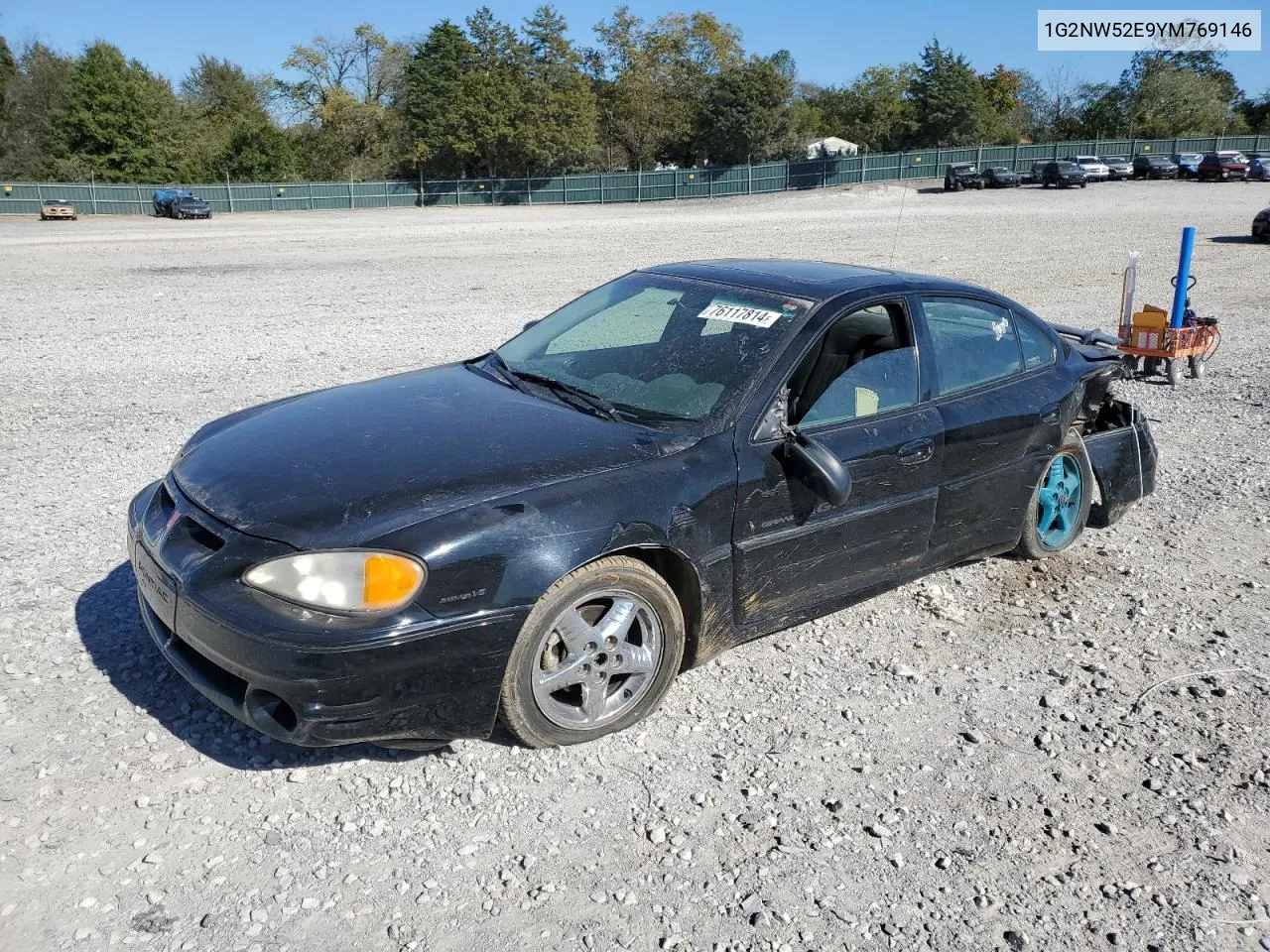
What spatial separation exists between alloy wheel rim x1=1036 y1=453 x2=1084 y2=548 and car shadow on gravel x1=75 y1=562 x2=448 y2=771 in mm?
3186

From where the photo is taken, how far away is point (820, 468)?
142 inches

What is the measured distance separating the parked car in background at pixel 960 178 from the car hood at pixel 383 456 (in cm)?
5123

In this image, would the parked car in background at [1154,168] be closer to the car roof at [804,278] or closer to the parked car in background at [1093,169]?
the parked car in background at [1093,169]

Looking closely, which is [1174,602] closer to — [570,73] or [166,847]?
[166,847]

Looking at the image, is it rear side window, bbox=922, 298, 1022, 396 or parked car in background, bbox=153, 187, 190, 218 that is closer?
rear side window, bbox=922, 298, 1022, 396

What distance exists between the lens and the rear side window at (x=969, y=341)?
4453mm

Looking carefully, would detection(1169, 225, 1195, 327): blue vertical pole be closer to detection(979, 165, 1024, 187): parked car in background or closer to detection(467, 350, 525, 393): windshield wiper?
detection(467, 350, 525, 393): windshield wiper

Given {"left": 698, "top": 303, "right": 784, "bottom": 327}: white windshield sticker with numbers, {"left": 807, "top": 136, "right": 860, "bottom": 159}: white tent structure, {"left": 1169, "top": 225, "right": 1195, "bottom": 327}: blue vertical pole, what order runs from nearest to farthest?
{"left": 698, "top": 303, "right": 784, "bottom": 327}: white windshield sticker with numbers
{"left": 1169, "top": 225, "right": 1195, "bottom": 327}: blue vertical pole
{"left": 807, "top": 136, "right": 860, "bottom": 159}: white tent structure

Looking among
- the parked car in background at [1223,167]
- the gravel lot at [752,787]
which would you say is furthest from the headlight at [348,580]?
the parked car in background at [1223,167]

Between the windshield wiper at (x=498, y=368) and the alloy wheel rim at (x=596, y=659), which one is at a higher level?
the windshield wiper at (x=498, y=368)

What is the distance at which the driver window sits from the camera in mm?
3992

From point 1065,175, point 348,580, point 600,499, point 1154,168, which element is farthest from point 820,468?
point 1154,168

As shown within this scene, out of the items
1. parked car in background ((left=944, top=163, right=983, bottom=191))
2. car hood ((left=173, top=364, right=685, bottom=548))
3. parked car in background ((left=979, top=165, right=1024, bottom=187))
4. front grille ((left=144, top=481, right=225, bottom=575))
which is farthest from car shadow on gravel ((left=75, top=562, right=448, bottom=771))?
parked car in background ((left=979, top=165, right=1024, bottom=187))

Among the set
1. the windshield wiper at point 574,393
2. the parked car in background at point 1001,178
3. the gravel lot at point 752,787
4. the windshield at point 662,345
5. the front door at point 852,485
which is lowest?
the gravel lot at point 752,787
